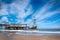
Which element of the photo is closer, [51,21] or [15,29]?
[51,21]

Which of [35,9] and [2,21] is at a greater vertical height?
[35,9]

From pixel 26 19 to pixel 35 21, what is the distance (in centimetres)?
40

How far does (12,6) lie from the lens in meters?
6.22

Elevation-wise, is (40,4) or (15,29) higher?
(40,4)

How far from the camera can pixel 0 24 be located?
6312 millimetres

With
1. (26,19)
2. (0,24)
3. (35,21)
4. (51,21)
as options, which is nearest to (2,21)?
(0,24)

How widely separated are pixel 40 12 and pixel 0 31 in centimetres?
200

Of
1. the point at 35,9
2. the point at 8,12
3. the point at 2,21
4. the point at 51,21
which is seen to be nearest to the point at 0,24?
the point at 2,21

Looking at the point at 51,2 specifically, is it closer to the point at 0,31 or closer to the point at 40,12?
the point at 40,12

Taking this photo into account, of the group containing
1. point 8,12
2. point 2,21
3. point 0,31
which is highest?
point 8,12

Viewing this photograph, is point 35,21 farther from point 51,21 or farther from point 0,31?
point 0,31

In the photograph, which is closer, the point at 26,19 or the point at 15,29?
the point at 26,19

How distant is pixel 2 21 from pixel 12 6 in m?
0.79

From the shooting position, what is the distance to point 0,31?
6.45 meters
